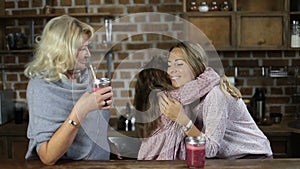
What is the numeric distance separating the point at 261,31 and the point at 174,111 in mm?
1610

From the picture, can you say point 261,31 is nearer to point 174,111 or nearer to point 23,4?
point 174,111

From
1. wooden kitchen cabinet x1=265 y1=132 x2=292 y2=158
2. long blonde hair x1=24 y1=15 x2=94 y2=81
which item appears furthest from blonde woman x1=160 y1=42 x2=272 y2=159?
wooden kitchen cabinet x1=265 y1=132 x2=292 y2=158

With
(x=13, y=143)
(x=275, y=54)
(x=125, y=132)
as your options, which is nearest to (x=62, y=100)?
(x=125, y=132)

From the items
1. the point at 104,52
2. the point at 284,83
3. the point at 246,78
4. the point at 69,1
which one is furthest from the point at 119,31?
the point at 284,83

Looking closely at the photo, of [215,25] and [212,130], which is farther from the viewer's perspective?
[215,25]

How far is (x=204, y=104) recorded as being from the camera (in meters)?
1.68

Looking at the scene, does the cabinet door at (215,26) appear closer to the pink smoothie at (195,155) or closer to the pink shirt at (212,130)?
the pink shirt at (212,130)

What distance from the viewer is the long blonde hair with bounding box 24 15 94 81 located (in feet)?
5.41

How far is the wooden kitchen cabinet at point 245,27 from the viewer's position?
3014mm

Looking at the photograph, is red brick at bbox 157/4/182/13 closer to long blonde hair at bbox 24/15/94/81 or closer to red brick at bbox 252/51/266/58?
red brick at bbox 252/51/266/58

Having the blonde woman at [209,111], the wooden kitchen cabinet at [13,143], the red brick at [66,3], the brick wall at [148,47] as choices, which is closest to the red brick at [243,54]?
the brick wall at [148,47]

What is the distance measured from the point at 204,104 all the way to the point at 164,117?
0.54ft

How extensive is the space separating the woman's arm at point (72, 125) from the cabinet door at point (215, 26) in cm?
166

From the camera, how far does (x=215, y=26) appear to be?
304cm
